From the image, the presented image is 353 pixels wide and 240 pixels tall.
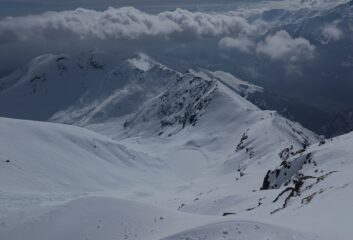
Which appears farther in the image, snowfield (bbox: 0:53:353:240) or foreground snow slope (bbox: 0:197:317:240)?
snowfield (bbox: 0:53:353:240)

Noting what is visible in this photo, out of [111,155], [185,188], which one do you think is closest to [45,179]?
[111,155]

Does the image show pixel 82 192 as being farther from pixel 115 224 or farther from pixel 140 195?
pixel 115 224

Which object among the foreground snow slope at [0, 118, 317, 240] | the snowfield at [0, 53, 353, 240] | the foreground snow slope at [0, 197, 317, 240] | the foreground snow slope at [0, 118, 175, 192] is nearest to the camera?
the foreground snow slope at [0, 197, 317, 240]

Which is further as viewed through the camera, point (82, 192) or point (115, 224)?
point (82, 192)

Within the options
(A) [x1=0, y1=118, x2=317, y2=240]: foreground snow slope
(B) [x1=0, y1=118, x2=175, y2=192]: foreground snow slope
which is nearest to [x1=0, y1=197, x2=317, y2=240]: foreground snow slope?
(A) [x1=0, y1=118, x2=317, y2=240]: foreground snow slope

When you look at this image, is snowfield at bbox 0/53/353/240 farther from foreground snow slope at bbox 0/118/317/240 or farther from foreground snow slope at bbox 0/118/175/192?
foreground snow slope at bbox 0/118/175/192

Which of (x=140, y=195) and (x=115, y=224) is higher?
(x=140, y=195)

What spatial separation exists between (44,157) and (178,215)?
2598 inches

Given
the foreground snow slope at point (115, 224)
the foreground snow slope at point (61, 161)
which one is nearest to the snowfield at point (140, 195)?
the foreground snow slope at point (115, 224)

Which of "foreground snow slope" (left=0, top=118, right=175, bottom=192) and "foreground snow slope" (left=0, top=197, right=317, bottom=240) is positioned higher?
"foreground snow slope" (left=0, top=118, right=175, bottom=192)

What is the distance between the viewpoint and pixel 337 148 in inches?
2133

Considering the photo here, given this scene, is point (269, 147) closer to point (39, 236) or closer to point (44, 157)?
point (44, 157)

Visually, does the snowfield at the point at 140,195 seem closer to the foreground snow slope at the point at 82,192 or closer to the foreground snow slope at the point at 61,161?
the foreground snow slope at the point at 82,192

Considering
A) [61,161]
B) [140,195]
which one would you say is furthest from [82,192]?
[140,195]
